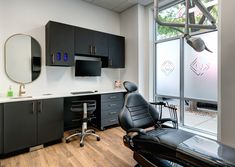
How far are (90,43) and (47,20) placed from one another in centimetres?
102

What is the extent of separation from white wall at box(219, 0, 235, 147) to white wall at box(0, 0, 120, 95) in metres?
2.76

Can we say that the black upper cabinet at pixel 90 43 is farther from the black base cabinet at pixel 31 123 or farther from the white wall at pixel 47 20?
the black base cabinet at pixel 31 123

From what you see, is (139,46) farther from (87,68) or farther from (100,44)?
(87,68)

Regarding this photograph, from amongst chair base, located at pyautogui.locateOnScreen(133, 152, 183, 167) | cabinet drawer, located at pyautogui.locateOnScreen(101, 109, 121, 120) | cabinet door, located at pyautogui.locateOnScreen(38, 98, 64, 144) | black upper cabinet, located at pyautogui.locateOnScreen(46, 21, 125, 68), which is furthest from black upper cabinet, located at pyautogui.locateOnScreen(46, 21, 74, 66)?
chair base, located at pyautogui.locateOnScreen(133, 152, 183, 167)

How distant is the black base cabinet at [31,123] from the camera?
2354 mm

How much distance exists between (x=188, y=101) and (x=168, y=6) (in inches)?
91.5

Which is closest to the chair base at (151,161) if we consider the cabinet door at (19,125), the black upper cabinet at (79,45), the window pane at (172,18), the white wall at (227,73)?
the white wall at (227,73)

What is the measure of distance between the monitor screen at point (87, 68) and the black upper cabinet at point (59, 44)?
283mm

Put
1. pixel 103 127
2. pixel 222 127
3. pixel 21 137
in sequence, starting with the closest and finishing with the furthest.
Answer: pixel 222 127 → pixel 21 137 → pixel 103 127

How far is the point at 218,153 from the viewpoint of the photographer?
1443 millimetres

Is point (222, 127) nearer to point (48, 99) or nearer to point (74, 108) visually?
point (74, 108)

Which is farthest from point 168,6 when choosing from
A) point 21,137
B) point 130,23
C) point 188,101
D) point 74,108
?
point 21,137

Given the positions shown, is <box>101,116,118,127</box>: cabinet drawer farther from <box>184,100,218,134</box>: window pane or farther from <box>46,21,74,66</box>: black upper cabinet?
<box>184,100,218,134</box>: window pane

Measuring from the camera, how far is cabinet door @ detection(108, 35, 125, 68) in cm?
396
